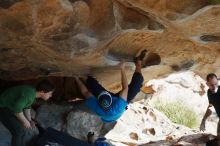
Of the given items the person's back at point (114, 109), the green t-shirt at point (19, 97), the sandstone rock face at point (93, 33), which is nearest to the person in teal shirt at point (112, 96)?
the person's back at point (114, 109)

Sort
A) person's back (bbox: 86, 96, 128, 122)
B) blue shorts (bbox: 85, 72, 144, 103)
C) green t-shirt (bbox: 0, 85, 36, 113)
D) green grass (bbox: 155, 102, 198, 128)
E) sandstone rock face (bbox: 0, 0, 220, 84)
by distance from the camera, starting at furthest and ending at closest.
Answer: green grass (bbox: 155, 102, 198, 128) < blue shorts (bbox: 85, 72, 144, 103) < person's back (bbox: 86, 96, 128, 122) < green t-shirt (bbox: 0, 85, 36, 113) < sandstone rock face (bbox: 0, 0, 220, 84)

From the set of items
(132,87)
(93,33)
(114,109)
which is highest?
(93,33)

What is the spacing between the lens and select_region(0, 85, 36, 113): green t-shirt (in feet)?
17.3

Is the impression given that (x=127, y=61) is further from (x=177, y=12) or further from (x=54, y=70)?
(x=177, y=12)

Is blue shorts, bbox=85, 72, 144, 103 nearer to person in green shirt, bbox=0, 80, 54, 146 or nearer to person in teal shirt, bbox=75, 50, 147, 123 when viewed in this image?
person in teal shirt, bbox=75, 50, 147, 123

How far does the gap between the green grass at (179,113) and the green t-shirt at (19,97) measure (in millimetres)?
7022

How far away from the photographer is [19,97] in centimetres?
530

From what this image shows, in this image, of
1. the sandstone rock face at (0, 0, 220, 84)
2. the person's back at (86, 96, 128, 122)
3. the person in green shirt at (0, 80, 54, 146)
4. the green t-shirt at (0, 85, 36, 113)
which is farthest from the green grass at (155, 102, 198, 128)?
the green t-shirt at (0, 85, 36, 113)

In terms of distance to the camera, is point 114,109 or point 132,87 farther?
point 132,87

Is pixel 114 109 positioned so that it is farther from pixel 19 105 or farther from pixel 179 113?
pixel 179 113

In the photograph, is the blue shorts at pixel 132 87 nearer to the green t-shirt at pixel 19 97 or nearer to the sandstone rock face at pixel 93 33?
the sandstone rock face at pixel 93 33

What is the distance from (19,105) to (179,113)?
7604mm

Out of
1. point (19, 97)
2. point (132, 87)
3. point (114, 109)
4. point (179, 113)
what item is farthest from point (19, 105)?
point (179, 113)

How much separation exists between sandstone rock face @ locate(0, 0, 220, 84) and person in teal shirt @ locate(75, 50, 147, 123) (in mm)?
250
